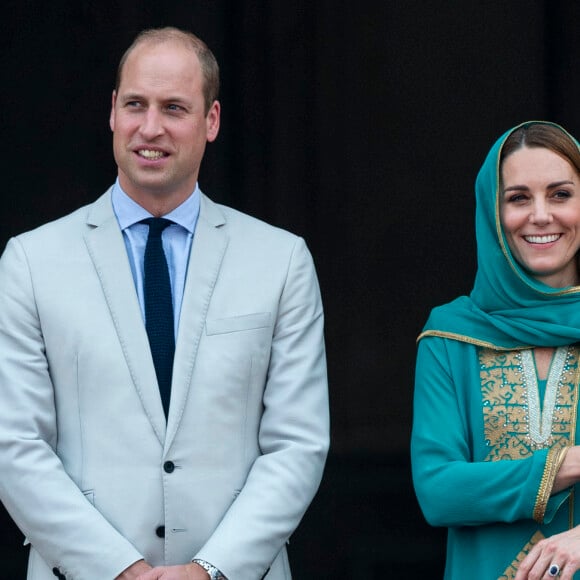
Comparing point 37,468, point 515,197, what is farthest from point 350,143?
point 37,468

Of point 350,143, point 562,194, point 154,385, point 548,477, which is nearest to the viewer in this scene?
point 548,477

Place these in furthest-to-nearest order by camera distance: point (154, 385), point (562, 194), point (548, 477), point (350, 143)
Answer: point (350, 143) < point (562, 194) < point (154, 385) < point (548, 477)

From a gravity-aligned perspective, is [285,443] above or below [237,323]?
below

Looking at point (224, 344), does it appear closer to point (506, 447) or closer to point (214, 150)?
point (506, 447)


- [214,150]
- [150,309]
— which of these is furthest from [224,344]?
[214,150]

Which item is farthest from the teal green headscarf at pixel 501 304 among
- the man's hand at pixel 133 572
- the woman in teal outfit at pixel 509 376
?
the man's hand at pixel 133 572

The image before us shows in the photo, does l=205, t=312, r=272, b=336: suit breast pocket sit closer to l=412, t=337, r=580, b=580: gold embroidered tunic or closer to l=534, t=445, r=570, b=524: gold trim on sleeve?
l=412, t=337, r=580, b=580: gold embroidered tunic

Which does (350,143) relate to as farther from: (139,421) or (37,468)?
(37,468)

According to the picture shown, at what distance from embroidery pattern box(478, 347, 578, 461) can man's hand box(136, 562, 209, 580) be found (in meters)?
0.65

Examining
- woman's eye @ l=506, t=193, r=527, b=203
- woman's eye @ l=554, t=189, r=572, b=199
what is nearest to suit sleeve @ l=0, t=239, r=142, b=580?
woman's eye @ l=506, t=193, r=527, b=203

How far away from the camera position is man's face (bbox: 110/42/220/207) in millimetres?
3381

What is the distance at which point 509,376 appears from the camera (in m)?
3.36

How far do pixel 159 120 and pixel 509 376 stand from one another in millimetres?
935

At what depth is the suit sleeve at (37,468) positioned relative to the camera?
3209 mm
